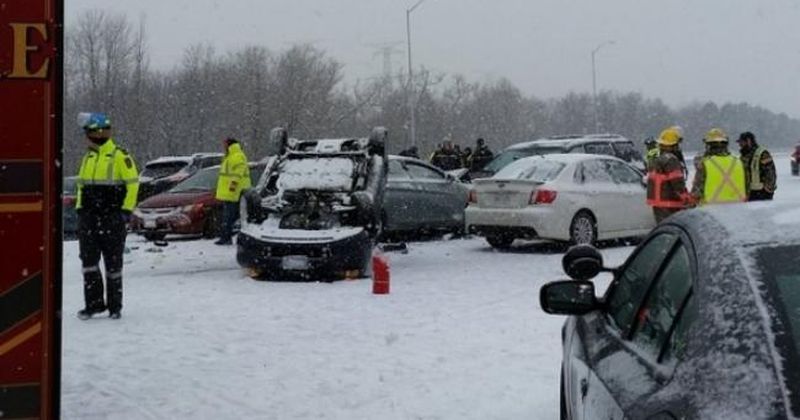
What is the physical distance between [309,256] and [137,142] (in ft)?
173

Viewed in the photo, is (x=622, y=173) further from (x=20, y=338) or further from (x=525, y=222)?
(x=20, y=338)

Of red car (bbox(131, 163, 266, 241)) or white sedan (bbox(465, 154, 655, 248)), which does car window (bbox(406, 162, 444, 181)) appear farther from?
red car (bbox(131, 163, 266, 241))

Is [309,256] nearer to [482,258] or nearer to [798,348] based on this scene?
[482,258]

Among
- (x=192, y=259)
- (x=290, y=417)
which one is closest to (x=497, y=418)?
(x=290, y=417)

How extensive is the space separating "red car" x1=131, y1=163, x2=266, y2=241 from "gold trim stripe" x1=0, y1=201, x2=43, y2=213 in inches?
528

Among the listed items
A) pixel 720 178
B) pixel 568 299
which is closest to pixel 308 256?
pixel 720 178

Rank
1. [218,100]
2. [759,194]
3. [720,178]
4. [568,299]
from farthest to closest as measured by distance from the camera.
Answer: [218,100] → [759,194] → [720,178] → [568,299]

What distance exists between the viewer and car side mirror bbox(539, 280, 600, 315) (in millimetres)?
3717

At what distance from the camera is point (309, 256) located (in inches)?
444

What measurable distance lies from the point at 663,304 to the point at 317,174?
9.30m

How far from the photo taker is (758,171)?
12.4 m

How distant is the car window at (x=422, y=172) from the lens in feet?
50.7

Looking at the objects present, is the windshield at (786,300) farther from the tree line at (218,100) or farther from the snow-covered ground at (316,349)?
the tree line at (218,100)

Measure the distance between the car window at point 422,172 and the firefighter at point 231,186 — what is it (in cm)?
270
